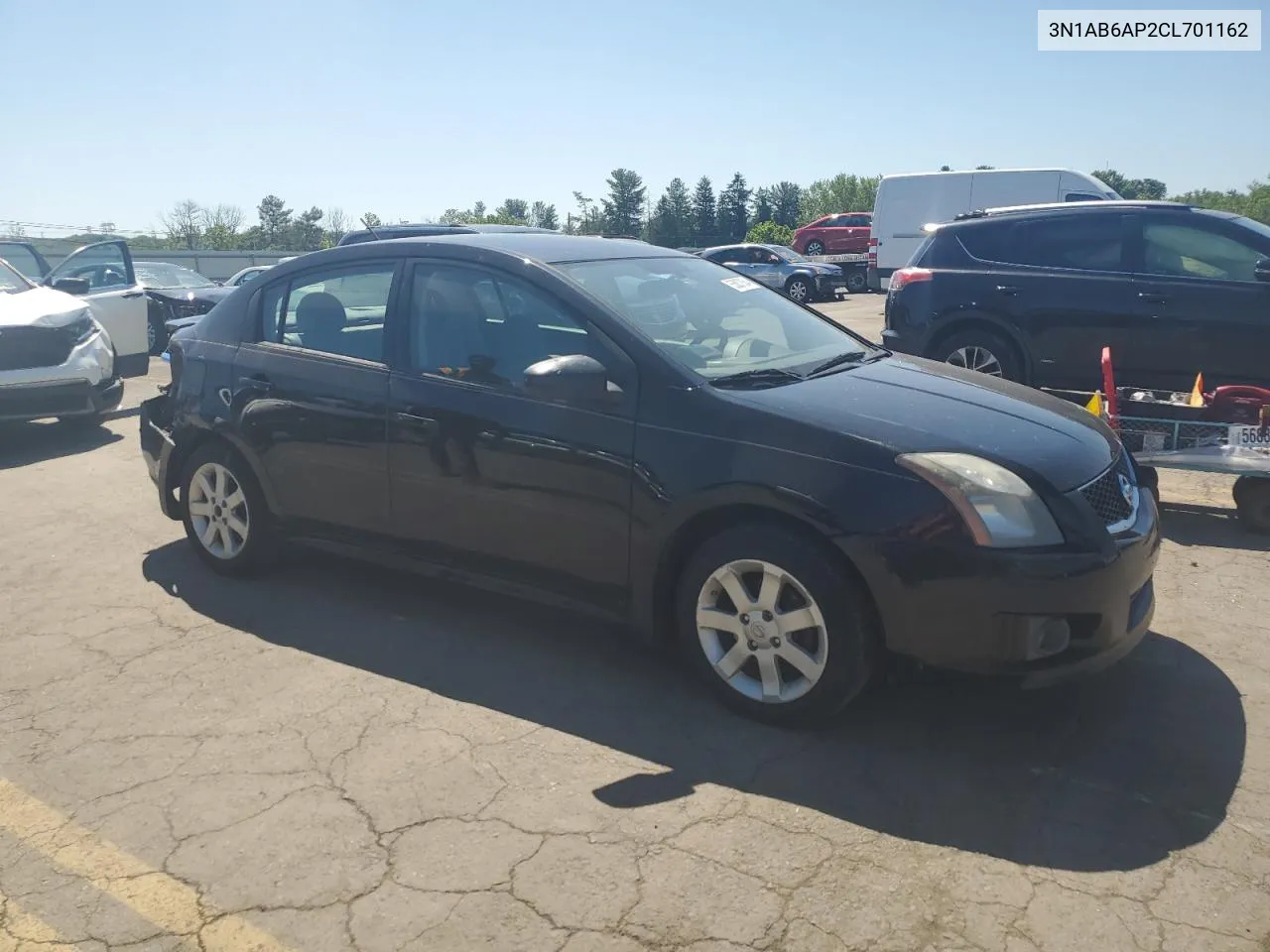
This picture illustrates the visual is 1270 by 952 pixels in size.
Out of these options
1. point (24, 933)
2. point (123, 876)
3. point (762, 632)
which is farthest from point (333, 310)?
point (24, 933)

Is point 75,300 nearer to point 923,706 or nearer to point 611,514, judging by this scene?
→ point 611,514

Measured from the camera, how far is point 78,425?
32.4ft

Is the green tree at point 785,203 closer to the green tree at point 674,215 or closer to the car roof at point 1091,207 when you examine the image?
the green tree at point 674,215

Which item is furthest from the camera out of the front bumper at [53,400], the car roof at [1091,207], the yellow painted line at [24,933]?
the front bumper at [53,400]

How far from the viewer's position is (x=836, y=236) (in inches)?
1340

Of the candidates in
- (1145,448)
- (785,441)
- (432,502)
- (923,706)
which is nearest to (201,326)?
(432,502)

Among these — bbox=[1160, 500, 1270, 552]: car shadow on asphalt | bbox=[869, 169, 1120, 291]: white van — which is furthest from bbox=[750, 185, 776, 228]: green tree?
bbox=[1160, 500, 1270, 552]: car shadow on asphalt

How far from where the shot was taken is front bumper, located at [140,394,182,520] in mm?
5410

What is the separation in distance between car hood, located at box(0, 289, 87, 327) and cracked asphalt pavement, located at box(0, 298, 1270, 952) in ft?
15.4

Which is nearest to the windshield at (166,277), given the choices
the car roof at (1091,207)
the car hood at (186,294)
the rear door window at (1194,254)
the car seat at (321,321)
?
the car hood at (186,294)

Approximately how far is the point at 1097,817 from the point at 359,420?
3197mm

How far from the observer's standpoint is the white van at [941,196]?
1683 cm

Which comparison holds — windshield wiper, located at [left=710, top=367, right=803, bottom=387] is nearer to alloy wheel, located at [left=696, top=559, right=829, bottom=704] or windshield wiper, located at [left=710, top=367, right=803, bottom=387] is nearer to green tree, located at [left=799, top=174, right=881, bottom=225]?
alloy wheel, located at [left=696, top=559, right=829, bottom=704]

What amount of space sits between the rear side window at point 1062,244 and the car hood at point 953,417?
159 inches
